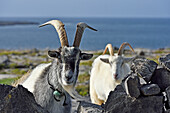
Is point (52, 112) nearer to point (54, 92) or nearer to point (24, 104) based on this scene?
point (54, 92)

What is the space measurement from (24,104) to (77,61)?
3.92 feet

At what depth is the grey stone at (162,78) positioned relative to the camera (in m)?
5.08

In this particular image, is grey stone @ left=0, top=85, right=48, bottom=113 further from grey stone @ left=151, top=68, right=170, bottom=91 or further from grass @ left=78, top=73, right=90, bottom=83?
grass @ left=78, top=73, right=90, bottom=83

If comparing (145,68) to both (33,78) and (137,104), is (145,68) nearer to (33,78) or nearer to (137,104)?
(137,104)

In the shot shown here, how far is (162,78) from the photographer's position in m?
5.14

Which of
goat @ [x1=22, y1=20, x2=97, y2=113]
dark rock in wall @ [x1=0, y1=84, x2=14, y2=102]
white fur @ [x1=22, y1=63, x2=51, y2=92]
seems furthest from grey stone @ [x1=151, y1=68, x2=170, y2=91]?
dark rock in wall @ [x1=0, y1=84, x2=14, y2=102]

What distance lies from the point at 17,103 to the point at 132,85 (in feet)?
6.42

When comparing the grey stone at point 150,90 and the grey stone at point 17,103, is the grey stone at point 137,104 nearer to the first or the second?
the grey stone at point 150,90

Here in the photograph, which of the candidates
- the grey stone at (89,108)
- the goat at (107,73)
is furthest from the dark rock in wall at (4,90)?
the goat at (107,73)

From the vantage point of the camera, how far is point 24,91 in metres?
4.69

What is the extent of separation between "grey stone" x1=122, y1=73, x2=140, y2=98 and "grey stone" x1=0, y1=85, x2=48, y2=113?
1624 mm

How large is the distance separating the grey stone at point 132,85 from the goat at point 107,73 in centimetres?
404

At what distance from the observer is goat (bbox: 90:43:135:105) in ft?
29.8

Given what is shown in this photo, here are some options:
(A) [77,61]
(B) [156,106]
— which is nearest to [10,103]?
(A) [77,61]
